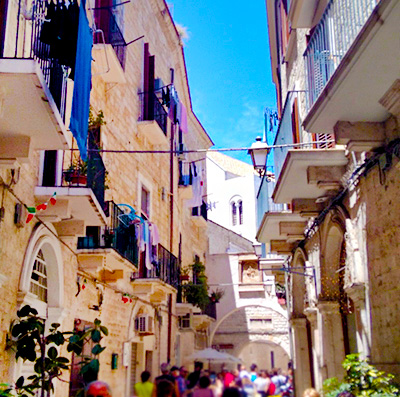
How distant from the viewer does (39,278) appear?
8953 mm

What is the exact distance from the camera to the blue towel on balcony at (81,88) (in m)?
7.47

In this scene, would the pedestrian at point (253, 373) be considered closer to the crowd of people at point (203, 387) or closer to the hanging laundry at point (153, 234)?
the crowd of people at point (203, 387)

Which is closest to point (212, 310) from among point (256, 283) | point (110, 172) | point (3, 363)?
point (256, 283)

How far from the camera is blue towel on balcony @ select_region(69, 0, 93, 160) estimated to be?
7473 millimetres

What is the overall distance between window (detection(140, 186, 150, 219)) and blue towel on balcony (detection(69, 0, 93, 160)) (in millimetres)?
7971

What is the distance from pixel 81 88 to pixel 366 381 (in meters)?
5.20

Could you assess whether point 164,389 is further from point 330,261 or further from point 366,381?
point 330,261

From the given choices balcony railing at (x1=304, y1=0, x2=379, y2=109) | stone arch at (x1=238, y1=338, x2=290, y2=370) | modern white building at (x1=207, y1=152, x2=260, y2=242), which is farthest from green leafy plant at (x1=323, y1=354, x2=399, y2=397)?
modern white building at (x1=207, y1=152, x2=260, y2=242)

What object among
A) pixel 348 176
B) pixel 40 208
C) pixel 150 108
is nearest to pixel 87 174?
pixel 40 208

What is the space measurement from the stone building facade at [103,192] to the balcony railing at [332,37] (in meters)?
2.18

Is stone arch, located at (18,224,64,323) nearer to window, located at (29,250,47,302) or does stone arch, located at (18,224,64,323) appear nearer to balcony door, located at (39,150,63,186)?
window, located at (29,250,47,302)

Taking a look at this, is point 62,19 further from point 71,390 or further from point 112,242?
point 71,390

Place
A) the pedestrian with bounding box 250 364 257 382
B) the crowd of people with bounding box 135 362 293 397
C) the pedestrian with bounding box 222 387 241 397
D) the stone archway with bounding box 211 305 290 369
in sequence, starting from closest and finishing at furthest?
the crowd of people with bounding box 135 362 293 397 → the pedestrian with bounding box 222 387 241 397 → the pedestrian with bounding box 250 364 257 382 → the stone archway with bounding box 211 305 290 369

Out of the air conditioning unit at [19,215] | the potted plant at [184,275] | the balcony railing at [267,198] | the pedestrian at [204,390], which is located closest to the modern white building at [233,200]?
the potted plant at [184,275]
